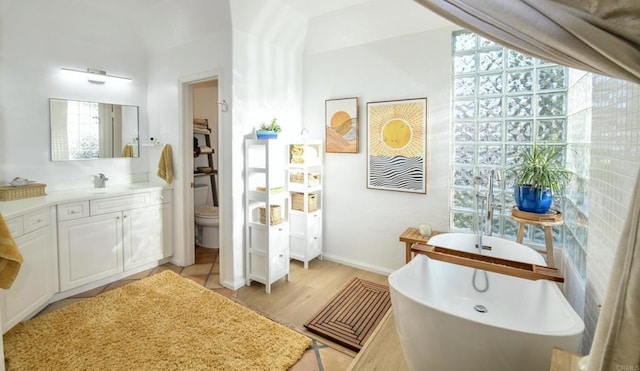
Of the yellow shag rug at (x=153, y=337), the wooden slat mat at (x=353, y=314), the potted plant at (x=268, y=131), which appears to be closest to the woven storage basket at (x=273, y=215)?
the potted plant at (x=268, y=131)

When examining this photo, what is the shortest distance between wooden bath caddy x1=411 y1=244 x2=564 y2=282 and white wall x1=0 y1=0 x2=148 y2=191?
329 centimetres

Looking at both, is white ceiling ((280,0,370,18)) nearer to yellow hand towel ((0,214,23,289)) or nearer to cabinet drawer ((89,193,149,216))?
cabinet drawer ((89,193,149,216))

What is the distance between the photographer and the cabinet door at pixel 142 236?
307cm

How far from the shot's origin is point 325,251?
3.70 metres

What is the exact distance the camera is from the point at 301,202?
3.41 m

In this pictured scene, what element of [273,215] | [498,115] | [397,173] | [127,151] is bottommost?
[273,215]

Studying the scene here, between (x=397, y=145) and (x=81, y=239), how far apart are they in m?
2.97

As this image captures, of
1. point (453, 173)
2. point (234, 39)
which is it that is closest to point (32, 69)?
point (234, 39)

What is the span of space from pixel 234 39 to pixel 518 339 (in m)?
2.86

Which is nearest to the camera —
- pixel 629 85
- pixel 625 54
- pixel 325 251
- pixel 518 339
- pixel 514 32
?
pixel 625 54

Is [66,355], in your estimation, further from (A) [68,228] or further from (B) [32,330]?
(A) [68,228]

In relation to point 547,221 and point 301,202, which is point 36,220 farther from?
point 547,221

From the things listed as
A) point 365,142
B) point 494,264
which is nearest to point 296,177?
point 365,142

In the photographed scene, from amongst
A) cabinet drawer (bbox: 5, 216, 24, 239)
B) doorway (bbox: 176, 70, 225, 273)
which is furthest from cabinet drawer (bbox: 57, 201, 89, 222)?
doorway (bbox: 176, 70, 225, 273)
